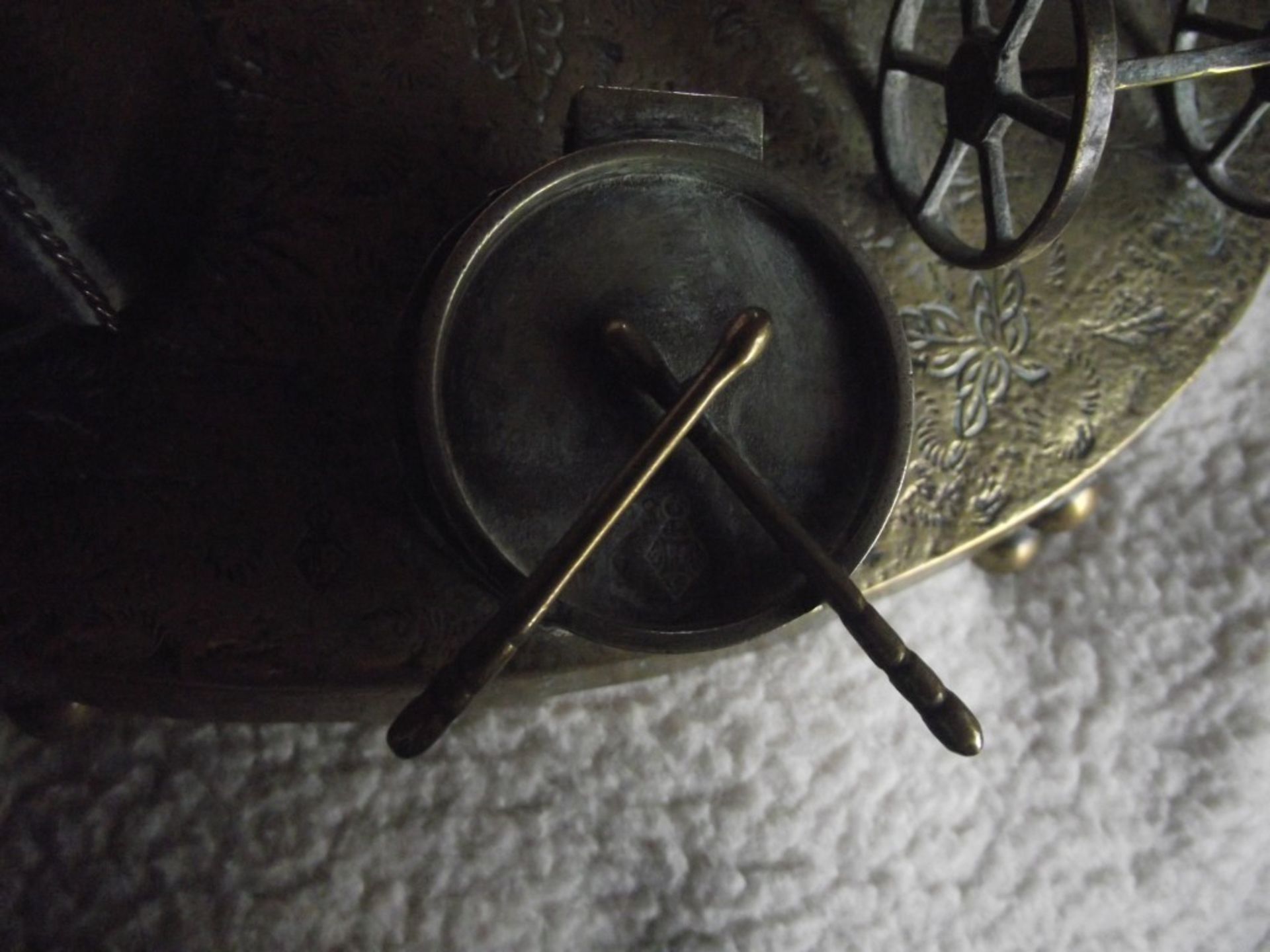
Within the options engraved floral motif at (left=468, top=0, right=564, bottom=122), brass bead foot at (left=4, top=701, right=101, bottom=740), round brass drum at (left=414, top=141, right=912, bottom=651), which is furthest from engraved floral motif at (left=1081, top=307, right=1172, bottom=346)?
brass bead foot at (left=4, top=701, right=101, bottom=740)

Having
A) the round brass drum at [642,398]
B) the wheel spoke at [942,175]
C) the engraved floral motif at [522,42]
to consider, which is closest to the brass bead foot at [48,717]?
the round brass drum at [642,398]

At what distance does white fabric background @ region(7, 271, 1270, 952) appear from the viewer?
708mm

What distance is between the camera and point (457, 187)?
63cm

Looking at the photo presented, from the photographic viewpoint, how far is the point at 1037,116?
1.90ft

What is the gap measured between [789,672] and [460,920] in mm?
248

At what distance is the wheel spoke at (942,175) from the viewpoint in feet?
2.15

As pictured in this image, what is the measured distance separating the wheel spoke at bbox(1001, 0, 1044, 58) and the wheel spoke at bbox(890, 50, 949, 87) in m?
0.04

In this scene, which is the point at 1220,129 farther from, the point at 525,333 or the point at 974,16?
the point at 525,333

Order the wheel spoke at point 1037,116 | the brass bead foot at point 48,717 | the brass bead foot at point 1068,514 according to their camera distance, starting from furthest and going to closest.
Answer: the brass bead foot at point 1068,514 < the brass bead foot at point 48,717 < the wheel spoke at point 1037,116

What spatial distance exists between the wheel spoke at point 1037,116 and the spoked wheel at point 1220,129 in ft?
0.62

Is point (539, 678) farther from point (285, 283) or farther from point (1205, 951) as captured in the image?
point (1205, 951)

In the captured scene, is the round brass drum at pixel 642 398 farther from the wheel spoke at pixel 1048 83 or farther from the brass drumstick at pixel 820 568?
the wheel spoke at pixel 1048 83

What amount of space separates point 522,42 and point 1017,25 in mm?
244

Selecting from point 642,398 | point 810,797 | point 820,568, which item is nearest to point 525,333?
point 642,398
